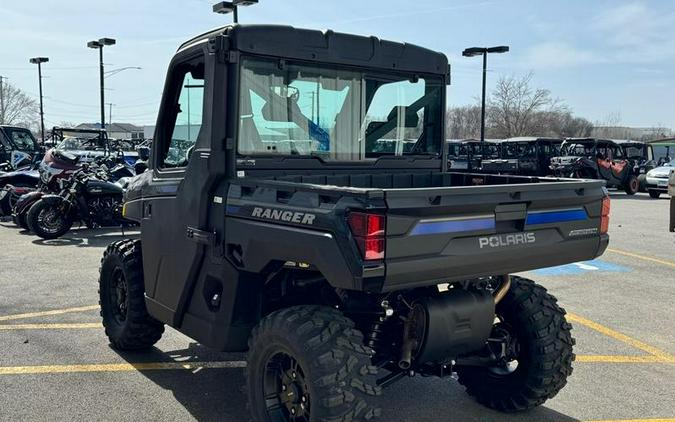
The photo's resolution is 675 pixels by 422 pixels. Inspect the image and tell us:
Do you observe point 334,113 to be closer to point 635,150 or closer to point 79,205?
point 79,205

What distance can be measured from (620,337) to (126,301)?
14.5 feet

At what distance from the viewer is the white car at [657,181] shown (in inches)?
889

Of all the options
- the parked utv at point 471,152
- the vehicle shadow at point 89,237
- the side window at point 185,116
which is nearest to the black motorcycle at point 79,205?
the vehicle shadow at point 89,237

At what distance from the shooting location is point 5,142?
21.1m

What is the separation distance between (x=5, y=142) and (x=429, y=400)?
20753 millimetres

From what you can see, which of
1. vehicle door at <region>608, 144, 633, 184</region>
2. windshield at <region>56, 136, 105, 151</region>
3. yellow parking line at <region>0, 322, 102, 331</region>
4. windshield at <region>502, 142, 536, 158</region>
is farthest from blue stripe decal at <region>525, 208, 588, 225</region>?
windshield at <region>502, 142, 536, 158</region>

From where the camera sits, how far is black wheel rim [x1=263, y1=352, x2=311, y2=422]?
11.0 feet

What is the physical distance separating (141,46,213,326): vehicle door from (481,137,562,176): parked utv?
2242 centimetres

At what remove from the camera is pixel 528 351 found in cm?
403

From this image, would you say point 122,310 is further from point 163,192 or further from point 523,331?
point 523,331

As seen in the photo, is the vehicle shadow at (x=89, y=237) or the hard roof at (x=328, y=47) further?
the vehicle shadow at (x=89, y=237)

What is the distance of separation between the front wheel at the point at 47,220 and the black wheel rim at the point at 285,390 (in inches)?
354

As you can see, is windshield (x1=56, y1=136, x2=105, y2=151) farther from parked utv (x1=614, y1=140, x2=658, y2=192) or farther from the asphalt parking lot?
parked utv (x1=614, y1=140, x2=658, y2=192)

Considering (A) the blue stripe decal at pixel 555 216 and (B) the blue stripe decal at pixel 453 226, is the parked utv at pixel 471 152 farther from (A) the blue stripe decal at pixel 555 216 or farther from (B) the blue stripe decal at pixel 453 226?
(B) the blue stripe decal at pixel 453 226
